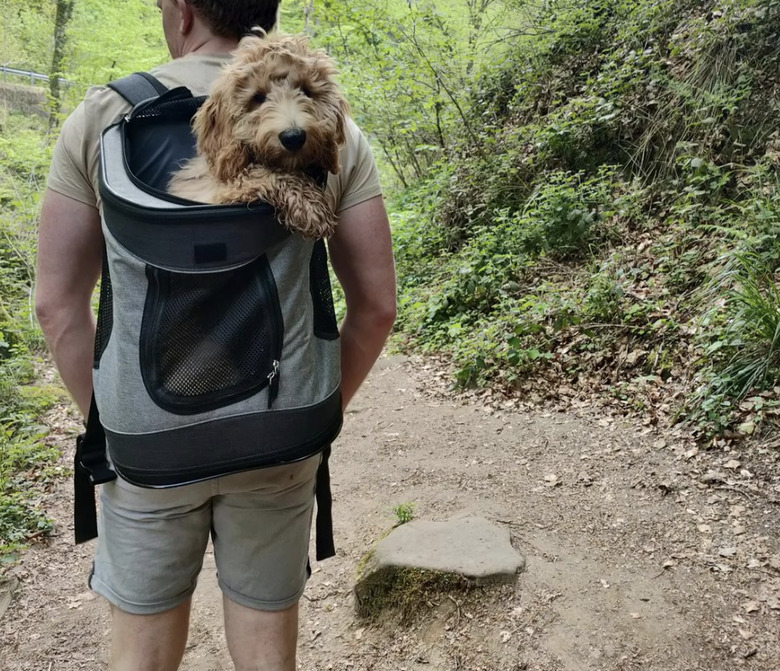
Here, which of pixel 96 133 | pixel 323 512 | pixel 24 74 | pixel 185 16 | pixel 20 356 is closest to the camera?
pixel 96 133

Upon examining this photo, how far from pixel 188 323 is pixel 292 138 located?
1.63ft

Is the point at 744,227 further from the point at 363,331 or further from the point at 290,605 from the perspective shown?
the point at 290,605

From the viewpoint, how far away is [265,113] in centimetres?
148

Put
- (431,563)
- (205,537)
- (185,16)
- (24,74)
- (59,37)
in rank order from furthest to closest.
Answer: (24,74), (59,37), (431,563), (205,537), (185,16)

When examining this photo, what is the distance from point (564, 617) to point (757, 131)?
17.9 feet

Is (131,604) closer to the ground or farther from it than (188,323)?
closer to the ground

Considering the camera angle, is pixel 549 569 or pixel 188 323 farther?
pixel 549 569

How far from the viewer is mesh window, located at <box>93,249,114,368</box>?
57.9 inches

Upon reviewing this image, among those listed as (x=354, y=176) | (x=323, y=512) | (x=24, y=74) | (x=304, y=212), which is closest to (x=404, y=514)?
(x=323, y=512)

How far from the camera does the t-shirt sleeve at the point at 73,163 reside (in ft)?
4.99

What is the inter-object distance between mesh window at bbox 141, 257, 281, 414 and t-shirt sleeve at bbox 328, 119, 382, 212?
1.22 ft

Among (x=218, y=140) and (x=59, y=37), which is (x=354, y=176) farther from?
(x=59, y=37)

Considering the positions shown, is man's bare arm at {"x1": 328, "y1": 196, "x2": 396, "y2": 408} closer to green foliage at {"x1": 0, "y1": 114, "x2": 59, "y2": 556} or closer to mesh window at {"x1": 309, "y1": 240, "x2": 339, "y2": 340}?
mesh window at {"x1": 309, "y1": 240, "x2": 339, "y2": 340}

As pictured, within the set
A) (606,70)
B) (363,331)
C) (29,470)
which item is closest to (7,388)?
(29,470)
